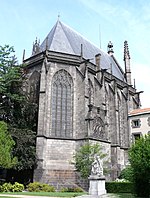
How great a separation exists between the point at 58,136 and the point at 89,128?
3179 millimetres

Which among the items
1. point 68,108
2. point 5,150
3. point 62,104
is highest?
point 62,104

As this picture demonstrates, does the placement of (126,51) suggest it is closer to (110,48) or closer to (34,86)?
(110,48)

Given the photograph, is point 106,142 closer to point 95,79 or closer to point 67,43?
point 95,79

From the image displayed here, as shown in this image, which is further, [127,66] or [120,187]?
[127,66]

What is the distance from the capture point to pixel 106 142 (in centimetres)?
2611

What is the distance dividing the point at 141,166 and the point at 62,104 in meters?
13.1

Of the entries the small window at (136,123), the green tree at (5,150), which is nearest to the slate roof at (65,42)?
the small window at (136,123)

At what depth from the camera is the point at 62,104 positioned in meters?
25.3

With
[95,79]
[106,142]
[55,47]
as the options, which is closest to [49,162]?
[106,142]

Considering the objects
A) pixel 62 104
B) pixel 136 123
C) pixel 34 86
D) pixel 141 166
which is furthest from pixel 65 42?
pixel 141 166

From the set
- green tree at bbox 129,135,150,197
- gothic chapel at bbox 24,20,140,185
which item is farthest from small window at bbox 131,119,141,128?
green tree at bbox 129,135,150,197

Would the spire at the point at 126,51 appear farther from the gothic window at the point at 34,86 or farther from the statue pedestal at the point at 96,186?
the statue pedestal at the point at 96,186

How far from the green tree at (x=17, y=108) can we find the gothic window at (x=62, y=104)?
2.06 m

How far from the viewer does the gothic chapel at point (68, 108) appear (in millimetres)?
22953
